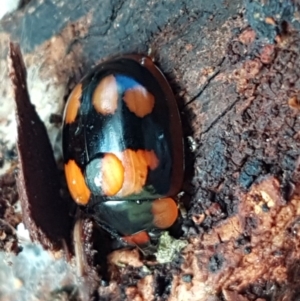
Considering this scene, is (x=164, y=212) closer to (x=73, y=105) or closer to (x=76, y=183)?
(x=76, y=183)

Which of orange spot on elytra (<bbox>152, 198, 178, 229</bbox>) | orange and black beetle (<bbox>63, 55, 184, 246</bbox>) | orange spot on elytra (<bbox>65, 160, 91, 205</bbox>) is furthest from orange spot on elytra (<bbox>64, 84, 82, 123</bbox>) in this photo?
orange spot on elytra (<bbox>152, 198, 178, 229</bbox>)

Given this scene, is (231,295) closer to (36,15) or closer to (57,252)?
(57,252)

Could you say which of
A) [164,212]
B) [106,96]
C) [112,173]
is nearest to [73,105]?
[106,96]

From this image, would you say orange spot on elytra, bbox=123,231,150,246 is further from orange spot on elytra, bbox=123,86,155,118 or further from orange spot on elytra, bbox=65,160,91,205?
orange spot on elytra, bbox=123,86,155,118

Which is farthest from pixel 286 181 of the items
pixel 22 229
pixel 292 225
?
pixel 22 229

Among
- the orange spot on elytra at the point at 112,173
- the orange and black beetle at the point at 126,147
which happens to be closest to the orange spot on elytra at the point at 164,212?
the orange and black beetle at the point at 126,147

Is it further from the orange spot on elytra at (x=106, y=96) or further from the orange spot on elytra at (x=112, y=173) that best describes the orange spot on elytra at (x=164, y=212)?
the orange spot on elytra at (x=106, y=96)
